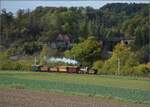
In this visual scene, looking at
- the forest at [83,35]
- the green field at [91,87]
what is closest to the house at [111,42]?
the forest at [83,35]

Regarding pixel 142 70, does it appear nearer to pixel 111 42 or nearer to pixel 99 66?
pixel 99 66

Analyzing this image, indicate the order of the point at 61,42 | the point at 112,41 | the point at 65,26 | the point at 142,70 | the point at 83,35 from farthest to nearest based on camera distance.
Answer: the point at 65,26
the point at 61,42
the point at 83,35
the point at 112,41
the point at 142,70

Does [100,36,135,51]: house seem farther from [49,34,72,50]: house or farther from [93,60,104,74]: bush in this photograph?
[93,60,104,74]: bush

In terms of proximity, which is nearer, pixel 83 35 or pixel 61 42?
pixel 83 35

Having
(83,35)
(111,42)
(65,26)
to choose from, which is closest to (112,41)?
(111,42)

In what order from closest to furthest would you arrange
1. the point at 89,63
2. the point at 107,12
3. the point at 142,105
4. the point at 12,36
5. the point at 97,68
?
the point at 142,105
the point at 97,68
the point at 89,63
the point at 107,12
the point at 12,36

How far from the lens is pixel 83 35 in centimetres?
7981

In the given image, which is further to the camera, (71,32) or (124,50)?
(71,32)

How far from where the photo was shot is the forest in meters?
55.8

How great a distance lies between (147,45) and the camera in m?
61.4

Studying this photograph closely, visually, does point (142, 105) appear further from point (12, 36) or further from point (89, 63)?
point (12, 36)

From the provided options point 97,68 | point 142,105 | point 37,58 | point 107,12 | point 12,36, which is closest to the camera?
point 142,105

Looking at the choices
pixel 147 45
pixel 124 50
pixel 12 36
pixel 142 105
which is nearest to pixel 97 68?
pixel 124 50

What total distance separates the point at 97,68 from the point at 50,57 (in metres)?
13.9
